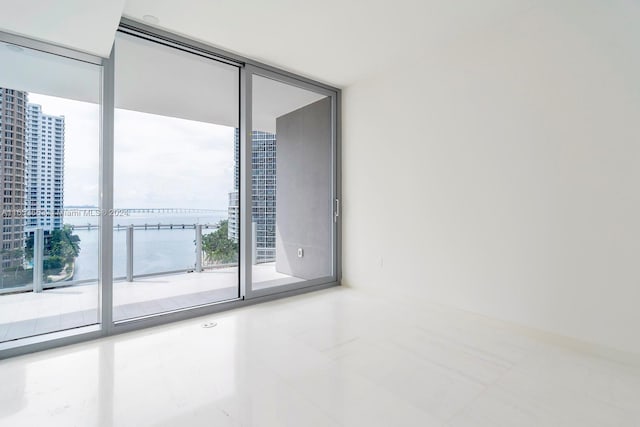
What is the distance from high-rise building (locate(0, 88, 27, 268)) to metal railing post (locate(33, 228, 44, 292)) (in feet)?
0.28

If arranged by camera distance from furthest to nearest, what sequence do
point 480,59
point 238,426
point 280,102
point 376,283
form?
1. point 280,102
2. point 376,283
3. point 480,59
4. point 238,426

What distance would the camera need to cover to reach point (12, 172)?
2.54 m

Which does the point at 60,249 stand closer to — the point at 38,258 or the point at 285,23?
the point at 38,258

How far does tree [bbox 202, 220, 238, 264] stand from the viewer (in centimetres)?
390

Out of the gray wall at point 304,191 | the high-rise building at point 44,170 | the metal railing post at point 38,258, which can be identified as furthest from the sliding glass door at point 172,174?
the gray wall at point 304,191

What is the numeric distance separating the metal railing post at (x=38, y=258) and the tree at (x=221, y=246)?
159 centimetres

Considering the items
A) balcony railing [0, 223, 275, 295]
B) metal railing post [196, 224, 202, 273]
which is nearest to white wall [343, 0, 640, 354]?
balcony railing [0, 223, 275, 295]

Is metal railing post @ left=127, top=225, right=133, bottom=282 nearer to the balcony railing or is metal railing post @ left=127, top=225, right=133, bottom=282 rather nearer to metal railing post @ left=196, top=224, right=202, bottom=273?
the balcony railing

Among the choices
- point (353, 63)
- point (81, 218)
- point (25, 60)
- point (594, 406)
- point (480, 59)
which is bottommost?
point (594, 406)

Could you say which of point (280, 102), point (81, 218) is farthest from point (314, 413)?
point (280, 102)

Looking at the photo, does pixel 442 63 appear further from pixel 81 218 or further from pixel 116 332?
pixel 116 332

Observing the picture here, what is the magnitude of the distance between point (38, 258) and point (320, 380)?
251 centimetres

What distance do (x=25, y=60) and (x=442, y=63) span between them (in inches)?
148

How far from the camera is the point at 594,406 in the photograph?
1808 mm
